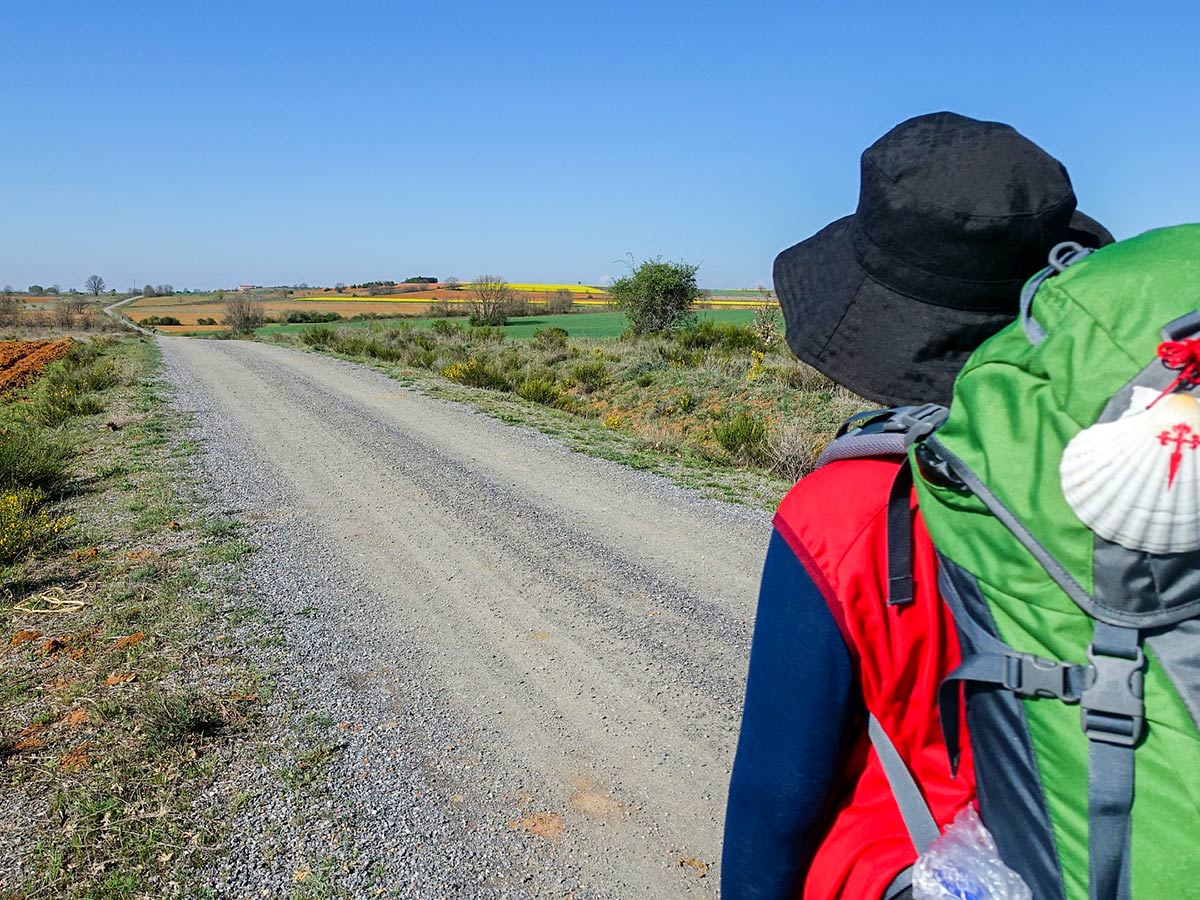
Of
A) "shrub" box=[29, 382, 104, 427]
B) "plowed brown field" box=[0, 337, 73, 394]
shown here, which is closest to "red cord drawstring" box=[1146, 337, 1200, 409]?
"shrub" box=[29, 382, 104, 427]

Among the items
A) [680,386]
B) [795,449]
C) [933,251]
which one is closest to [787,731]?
[933,251]

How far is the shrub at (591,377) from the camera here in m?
17.8

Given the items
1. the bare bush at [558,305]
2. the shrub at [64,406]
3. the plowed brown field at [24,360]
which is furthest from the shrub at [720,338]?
the bare bush at [558,305]

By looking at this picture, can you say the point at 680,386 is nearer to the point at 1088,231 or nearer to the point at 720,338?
the point at 720,338

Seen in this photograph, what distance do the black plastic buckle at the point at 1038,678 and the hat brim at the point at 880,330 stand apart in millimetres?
434

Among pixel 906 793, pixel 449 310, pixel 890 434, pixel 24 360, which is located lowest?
pixel 24 360

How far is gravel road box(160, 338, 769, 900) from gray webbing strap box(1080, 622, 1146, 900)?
6.90 feet

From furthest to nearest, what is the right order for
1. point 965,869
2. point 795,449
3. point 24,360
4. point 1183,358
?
point 24,360, point 795,449, point 965,869, point 1183,358

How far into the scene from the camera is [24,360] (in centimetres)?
2384

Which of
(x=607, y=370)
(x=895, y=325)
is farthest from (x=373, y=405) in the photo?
(x=895, y=325)

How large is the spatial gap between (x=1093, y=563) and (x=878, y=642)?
0.91ft

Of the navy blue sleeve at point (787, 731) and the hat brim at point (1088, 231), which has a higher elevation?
the hat brim at point (1088, 231)

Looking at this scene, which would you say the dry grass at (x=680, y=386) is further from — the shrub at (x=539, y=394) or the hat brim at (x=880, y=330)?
the hat brim at (x=880, y=330)

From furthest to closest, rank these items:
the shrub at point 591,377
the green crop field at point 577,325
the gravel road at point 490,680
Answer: the green crop field at point 577,325 → the shrub at point 591,377 → the gravel road at point 490,680
